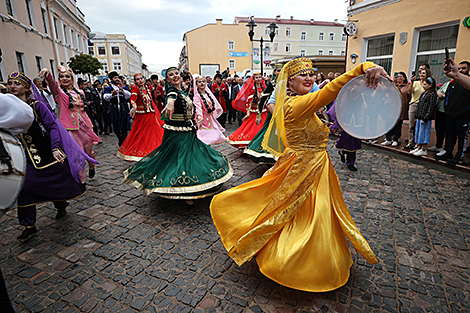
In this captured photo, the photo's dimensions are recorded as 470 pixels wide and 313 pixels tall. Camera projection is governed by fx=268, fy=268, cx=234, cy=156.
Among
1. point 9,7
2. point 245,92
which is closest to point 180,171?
point 245,92

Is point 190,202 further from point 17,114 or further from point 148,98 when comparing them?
point 148,98

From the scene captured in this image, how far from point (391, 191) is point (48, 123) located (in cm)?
557

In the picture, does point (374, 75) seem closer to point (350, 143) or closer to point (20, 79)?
point (20, 79)

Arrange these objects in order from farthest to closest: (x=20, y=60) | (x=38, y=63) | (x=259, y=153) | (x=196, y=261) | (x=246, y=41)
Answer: (x=246, y=41) → (x=38, y=63) → (x=20, y=60) → (x=259, y=153) → (x=196, y=261)

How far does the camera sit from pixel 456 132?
20.0 feet

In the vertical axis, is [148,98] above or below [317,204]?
above

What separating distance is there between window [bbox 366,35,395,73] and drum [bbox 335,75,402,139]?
1176cm

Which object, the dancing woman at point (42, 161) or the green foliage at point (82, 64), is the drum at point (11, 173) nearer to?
the dancing woman at point (42, 161)

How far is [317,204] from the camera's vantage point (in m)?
2.57

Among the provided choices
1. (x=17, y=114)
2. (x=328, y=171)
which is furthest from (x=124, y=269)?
(x=328, y=171)

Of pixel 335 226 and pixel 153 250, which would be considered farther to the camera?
pixel 153 250

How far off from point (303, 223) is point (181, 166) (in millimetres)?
2254

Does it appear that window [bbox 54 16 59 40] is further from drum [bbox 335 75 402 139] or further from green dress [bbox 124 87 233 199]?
drum [bbox 335 75 402 139]

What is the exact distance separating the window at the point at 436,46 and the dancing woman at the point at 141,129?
10492 mm
